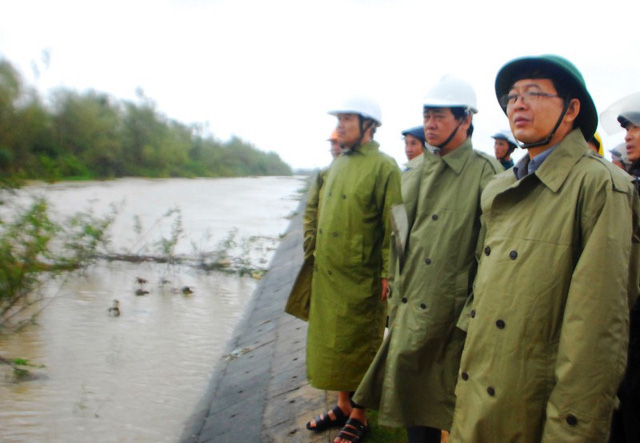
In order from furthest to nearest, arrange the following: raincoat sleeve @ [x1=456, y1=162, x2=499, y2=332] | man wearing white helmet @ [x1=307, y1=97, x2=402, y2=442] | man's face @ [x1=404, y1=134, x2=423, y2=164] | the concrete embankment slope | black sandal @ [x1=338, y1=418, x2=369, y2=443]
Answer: man's face @ [x1=404, y1=134, x2=423, y2=164] < the concrete embankment slope < man wearing white helmet @ [x1=307, y1=97, x2=402, y2=442] < black sandal @ [x1=338, y1=418, x2=369, y2=443] < raincoat sleeve @ [x1=456, y1=162, x2=499, y2=332]

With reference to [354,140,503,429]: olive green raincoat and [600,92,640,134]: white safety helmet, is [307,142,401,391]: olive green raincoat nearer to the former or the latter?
[354,140,503,429]: olive green raincoat

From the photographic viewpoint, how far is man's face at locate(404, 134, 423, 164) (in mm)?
4691

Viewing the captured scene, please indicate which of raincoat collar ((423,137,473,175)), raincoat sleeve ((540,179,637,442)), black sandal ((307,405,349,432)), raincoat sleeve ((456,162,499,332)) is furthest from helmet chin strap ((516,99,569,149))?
black sandal ((307,405,349,432))

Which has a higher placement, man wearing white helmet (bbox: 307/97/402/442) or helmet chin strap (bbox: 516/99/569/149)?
helmet chin strap (bbox: 516/99/569/149)

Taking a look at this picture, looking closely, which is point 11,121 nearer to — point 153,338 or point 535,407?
point 153,338

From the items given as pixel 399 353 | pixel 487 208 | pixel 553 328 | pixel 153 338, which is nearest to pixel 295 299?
pixel 399 353

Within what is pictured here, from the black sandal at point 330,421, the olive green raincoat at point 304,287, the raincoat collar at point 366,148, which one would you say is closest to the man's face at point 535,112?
the raincoat collar at point 366,148

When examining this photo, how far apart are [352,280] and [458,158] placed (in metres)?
0.94

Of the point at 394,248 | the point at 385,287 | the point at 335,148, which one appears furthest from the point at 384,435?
the point at 335,148

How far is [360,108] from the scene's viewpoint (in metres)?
3.36

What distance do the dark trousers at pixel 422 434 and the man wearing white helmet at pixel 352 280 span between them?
0.62 meters

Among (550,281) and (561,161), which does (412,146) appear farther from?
(550,281)

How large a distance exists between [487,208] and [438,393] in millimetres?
883

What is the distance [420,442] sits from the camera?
8.39 ft
